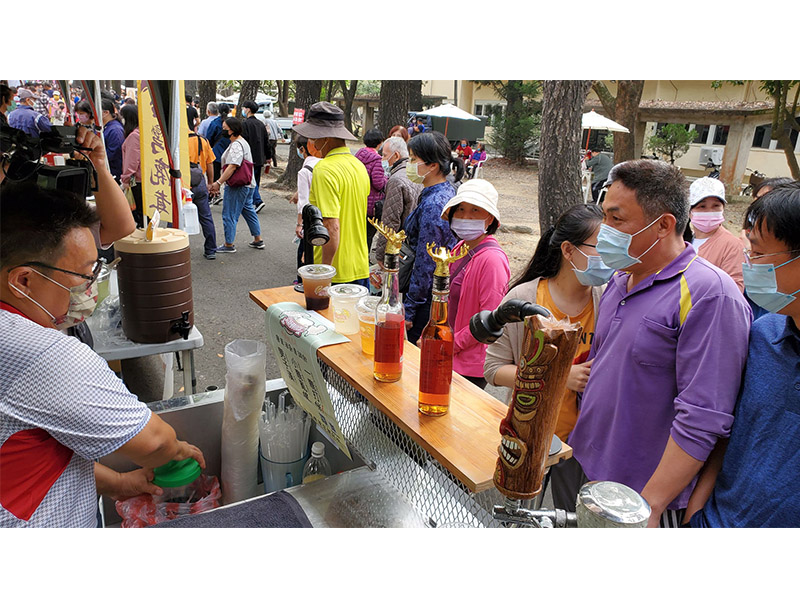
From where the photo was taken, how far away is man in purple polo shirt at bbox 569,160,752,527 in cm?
156

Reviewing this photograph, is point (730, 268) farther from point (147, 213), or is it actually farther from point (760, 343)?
point (147, 213)

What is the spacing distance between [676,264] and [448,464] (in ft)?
3.63

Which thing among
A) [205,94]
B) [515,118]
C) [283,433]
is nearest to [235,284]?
[283,433]

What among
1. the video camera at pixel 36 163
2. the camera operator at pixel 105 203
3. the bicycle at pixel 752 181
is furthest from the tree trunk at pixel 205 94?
the bicycle at pixel 752 181

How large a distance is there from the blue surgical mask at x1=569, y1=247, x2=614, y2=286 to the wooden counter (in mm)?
801

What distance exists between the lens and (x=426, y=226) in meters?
3.53

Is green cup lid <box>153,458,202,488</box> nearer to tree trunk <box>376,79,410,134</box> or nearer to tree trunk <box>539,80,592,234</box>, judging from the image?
tree trunk <box>539,80,592,234</box>

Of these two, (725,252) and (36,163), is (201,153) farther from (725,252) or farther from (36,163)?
(725,252)

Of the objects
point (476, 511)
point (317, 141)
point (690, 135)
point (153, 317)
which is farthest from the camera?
point (690, 135)

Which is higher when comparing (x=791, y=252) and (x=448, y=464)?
(x=791, y=252)

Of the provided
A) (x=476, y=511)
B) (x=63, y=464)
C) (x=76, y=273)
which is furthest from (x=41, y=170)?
(x=476, y=511)

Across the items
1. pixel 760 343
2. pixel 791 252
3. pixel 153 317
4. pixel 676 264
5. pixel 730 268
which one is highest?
pixel 791 252

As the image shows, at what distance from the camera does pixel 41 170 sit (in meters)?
1.88

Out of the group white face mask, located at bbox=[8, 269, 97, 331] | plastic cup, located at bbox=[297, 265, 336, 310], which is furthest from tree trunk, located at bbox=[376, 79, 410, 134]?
white face mask, located at bbox=[8, 269, 97, 331]
